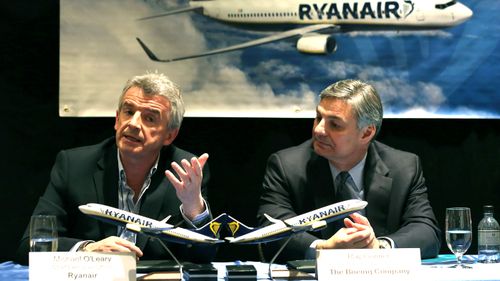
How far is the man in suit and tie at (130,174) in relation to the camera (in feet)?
10.7

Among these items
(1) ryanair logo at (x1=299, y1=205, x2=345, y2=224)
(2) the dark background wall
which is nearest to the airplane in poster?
(2) the dark background wall

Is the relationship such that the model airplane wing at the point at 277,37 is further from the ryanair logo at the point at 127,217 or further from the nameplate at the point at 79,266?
the nameplate at the point at 79,266

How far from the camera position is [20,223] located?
4258mm

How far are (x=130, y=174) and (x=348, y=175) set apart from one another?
3.24ft

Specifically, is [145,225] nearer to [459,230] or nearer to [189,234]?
[189,234]

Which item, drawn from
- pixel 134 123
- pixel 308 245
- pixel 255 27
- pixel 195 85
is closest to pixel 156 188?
pixel 134 123

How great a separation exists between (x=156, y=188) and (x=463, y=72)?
6.63 feet

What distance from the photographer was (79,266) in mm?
2252

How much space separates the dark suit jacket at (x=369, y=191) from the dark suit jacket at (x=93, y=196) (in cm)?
34

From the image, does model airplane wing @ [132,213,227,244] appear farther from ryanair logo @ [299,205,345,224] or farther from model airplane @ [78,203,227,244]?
ryanair logo @ [299,205,345,224]

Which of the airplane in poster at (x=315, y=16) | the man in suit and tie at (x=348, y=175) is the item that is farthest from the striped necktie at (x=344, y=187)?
the airplane in poster at (x=315, y=16)

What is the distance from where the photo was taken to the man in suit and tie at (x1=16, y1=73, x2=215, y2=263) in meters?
3.28

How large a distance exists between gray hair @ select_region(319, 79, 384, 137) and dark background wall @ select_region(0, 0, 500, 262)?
3.05 ft

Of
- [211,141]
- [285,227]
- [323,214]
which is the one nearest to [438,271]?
[323,214]
